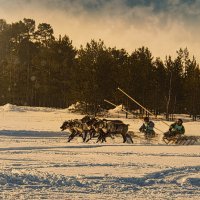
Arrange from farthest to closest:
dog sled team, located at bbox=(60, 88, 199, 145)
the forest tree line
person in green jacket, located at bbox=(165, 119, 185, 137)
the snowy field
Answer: the forest tree line < person in green jacket, located at bbox=(165, 119, 185, 137) < dog sled team, located at bbox=(60, 88, 199, 145) < the snowy field

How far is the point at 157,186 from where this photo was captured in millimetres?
8180

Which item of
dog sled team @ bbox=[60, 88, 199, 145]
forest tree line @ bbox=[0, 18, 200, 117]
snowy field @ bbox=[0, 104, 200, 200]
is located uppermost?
forest tree line @ bbox=[0, 18, 200, 117]

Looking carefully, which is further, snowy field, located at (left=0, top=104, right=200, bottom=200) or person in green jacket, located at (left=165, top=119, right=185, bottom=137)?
person in green jacket, located at (left=165, top=119, right=185, bottom=137)

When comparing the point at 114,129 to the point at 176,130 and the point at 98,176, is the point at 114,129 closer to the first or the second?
the point at 176,130

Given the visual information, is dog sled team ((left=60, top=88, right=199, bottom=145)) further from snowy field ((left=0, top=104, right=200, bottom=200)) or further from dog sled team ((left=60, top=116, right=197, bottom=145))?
snowy field ((left=0, top=104, right=200, bottom=200))

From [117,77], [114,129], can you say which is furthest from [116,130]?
[117,77]

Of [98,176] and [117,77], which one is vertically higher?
[117,77]

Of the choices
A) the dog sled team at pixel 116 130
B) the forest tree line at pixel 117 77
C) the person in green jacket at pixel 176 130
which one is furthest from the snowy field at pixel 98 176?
the forest tree line at pixel 117 77

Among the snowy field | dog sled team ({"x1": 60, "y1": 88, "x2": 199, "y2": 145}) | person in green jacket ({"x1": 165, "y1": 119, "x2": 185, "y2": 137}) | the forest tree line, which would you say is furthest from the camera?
the forest tree line

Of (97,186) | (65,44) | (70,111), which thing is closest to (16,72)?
(65,44)

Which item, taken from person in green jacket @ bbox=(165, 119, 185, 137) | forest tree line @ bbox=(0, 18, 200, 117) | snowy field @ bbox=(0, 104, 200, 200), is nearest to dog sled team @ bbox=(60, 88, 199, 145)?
person in green jacket @ bbox=(165, 119, 185, 137)

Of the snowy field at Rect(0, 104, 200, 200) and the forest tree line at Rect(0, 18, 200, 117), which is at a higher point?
the forest tree line at Rect(0, 18, 200, 117)

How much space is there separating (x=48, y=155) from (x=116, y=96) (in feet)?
106

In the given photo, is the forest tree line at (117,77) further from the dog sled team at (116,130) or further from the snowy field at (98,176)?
the snowy field at (98,176)
